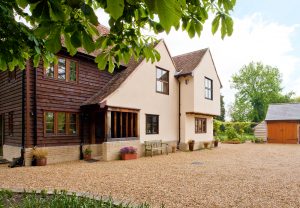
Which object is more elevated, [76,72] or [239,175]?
[76,72]

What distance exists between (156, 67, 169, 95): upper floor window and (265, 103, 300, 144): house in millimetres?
18360

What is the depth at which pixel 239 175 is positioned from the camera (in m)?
10.3

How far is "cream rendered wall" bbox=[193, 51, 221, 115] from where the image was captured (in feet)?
66.4

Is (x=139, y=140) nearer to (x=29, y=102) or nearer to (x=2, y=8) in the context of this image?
(x=29, y=102)

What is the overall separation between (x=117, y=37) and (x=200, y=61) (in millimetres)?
17967

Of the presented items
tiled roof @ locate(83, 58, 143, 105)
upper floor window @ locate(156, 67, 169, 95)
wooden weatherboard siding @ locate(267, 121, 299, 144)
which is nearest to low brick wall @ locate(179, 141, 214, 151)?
upper floor window @ locate(156, 67, 169, 95)

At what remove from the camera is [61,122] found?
14.5 meters

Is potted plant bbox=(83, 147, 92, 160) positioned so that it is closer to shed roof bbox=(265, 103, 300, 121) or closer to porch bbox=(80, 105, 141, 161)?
porch bbox=(80, 105, 141, 161)

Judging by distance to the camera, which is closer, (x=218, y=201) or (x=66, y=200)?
(x=66, y=200)

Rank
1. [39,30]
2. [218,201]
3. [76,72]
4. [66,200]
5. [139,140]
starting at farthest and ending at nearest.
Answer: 1. [139,140]
2. [76,72]
3. [218,201]
4. [66,200]
5. [39,30]

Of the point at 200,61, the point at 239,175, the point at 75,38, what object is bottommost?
the point at 239,175

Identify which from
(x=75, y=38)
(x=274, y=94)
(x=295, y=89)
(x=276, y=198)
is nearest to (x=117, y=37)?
(x=75, y=38)

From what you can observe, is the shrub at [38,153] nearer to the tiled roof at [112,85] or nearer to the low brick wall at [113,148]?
the low brick wall at [113,148]

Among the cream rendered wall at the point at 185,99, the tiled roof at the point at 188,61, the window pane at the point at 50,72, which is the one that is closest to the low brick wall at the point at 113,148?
the window pane at the point at 50,72
